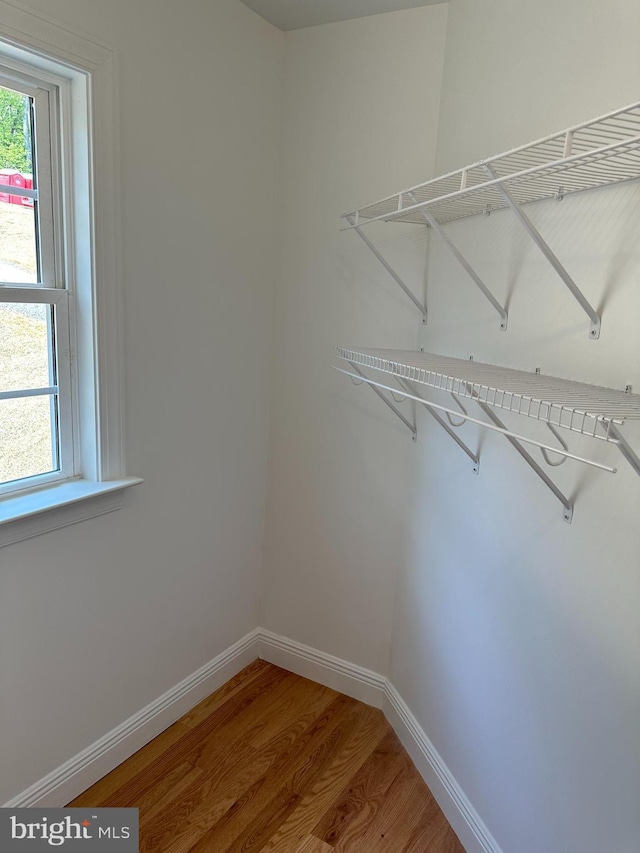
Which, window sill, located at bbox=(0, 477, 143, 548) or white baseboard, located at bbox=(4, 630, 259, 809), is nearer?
window sill, located at bbox=(0, 477, 143, 548)

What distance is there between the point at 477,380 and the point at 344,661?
1502 mm

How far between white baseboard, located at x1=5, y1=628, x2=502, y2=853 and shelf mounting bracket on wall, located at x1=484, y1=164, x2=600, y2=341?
131 centimetres

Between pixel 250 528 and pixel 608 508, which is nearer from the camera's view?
pixel 608 508

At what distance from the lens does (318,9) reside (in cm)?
182

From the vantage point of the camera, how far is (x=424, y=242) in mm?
1850

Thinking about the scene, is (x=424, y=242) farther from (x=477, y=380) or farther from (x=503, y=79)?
(x=477, y=380)

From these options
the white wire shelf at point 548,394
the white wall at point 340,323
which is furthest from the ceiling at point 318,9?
the white wire shelf at point 548,394

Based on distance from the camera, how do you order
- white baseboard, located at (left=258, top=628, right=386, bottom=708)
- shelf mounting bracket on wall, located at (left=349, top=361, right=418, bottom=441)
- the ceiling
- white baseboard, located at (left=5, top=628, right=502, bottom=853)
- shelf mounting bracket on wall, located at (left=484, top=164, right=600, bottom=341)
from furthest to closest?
1. white baseboard, located at (left=258, top=628, right=386, bottom=708)
2. shelf mounting bracket on wall, located at (left=349, top=361, right=418, bottom=441)
3. the ceiling
4. white baseboard, located at (left=5, top=628, right=502, bottom=853)
5. shelf mounting bracket on wall, located at (left=484, top=164, right=600, bottom=341)

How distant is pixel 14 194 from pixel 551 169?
1.23m

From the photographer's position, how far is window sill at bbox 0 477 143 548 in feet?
4.66

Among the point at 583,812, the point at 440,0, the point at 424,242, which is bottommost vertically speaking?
the point at 583,812

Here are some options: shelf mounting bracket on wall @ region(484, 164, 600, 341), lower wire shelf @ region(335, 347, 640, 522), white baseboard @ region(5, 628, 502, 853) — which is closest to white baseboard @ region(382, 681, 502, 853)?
white baseboard @ region(5, 628, 502, 853)

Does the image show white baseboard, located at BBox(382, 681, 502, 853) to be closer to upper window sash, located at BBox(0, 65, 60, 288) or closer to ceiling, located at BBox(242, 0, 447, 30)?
upper window sash, located at BBox(0, 65, 60, 288)

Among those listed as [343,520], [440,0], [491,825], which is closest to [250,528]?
[343,520]
